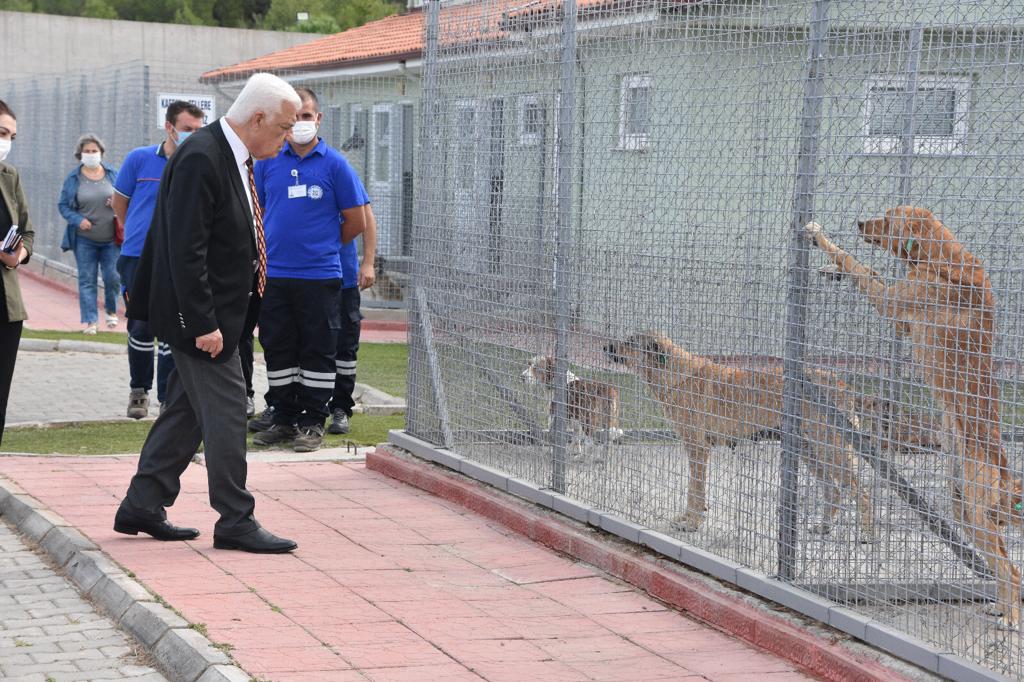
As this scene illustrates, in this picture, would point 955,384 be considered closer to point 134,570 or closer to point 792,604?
point 792,604

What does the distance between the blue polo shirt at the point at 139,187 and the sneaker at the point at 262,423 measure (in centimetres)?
141

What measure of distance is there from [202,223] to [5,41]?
30615 mm

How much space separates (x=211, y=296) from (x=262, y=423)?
144 inches

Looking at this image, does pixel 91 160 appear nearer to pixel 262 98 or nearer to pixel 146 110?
pixel 146 110

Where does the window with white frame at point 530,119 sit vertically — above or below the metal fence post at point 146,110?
below

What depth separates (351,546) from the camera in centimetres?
664

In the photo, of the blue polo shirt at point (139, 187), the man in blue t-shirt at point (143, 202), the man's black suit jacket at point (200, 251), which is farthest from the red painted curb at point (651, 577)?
the blue polo shirt at point (139, 187)

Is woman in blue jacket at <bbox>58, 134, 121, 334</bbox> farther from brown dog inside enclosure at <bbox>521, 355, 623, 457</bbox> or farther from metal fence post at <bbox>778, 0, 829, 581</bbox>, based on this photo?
metal fence post at <bbox>778, 0, 829, 581</bbox>

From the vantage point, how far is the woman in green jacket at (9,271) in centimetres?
738

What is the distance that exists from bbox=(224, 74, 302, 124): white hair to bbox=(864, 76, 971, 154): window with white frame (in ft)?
8.53

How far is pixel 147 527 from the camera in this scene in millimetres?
6508

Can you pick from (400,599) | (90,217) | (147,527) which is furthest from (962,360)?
(90,217)

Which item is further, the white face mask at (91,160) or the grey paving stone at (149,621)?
the white face mask at (91,160)

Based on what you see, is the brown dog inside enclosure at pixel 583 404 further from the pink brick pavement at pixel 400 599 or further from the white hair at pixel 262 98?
the white hair at pixel 262 98
